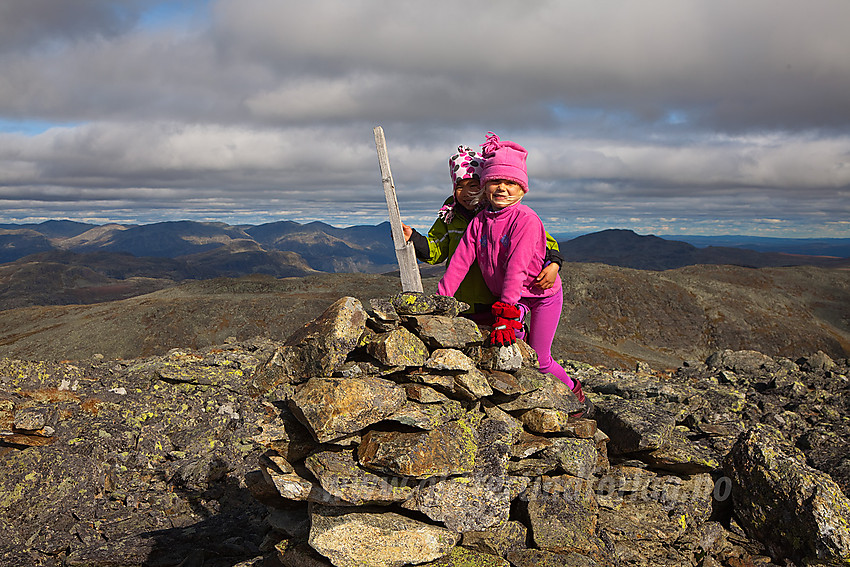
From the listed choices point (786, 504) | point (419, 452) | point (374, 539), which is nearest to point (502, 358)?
point (419, 452)

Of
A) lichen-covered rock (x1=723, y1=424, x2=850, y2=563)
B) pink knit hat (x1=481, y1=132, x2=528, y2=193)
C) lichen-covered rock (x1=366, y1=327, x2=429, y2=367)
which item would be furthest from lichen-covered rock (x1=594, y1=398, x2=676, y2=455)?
pink knit hat (x1=481, y1=132, x2=528, y2=193)

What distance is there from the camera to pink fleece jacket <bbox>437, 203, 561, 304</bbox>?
270 inches

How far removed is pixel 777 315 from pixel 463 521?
112 meters

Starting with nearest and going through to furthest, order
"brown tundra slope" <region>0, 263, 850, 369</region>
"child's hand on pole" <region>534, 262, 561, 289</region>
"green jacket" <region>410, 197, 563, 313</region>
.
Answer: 1. "child's hand on pole" <region>534, 262, 561, 289</region>
2. "green jacket" <region>410, 197, 563, 313</region>
3. "brown tundra slope" <region>0, 263, 850, 369</region>

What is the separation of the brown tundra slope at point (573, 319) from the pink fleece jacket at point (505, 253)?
4589 centimetres

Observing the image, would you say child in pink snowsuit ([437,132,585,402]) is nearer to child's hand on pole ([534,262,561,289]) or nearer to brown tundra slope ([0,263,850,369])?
child's hand on pole ([534,262,561,289])

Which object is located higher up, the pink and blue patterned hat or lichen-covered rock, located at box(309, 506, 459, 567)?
the pink and blue patterned hat

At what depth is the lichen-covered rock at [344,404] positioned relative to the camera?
6039 mm

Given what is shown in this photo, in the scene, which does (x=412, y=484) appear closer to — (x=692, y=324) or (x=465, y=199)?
(x=465, y=199)

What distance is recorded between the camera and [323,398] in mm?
6184

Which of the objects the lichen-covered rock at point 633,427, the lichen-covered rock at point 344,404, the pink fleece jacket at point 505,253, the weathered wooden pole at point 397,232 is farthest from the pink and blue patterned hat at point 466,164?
the lichen-covered rock at point 633,427

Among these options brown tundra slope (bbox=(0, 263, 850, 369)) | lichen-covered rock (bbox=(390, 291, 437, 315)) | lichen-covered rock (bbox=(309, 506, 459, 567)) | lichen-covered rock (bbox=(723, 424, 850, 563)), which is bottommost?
brown tundra slope (bbox=(0, 263, 850, 369))

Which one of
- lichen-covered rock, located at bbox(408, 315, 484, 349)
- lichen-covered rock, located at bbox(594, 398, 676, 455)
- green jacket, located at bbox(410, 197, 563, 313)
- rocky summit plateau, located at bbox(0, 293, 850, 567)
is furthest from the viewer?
lichen-covered rock, located at bbox(594, 398, 676, 455)

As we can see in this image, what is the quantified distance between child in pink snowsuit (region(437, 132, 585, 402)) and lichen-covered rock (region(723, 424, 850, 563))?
15.2ft
